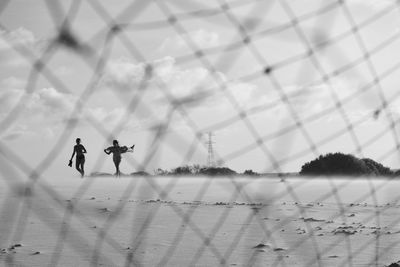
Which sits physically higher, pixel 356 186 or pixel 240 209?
pixel 356 186

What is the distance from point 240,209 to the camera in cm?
786

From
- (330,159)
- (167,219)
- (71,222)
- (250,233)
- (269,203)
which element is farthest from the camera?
(330,159)

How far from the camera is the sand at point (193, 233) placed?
4625 mm

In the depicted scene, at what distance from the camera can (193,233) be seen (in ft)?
18.9

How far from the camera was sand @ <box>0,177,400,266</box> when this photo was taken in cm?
462

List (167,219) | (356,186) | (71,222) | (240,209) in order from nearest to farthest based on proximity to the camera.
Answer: (71,222), (167,219), (240,209), (356,186)

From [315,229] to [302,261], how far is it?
163 cm

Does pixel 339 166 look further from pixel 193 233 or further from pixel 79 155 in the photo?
pixel 193 233

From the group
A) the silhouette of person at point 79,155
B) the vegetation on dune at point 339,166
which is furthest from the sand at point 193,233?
the vegetation on dune at point 339,166

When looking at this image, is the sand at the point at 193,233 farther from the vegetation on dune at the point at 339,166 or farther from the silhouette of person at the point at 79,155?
the vegetation on dune at the point at 339,166

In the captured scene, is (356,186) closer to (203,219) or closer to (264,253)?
(203,219)

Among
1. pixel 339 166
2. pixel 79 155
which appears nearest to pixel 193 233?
pixel 79 155

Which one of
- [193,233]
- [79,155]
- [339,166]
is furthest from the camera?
[339,166]

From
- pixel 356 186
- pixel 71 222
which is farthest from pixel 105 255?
pixel 356 186
